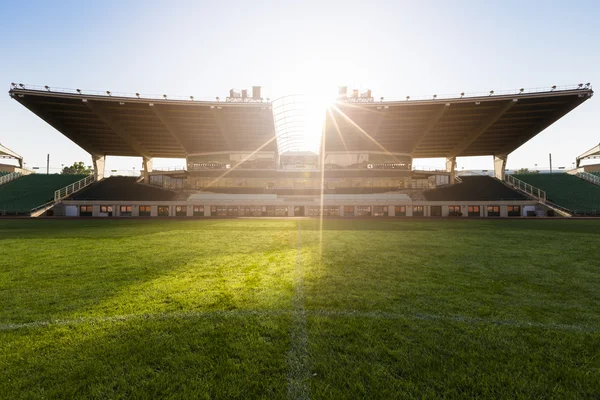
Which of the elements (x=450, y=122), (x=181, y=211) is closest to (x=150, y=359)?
(x=181, y=211)

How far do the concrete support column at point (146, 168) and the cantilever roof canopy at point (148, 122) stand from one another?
6.07ft

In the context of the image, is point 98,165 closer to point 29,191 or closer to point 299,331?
point 29,191

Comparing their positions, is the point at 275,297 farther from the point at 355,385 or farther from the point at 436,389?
the point at 436,389

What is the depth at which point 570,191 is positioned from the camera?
132ft

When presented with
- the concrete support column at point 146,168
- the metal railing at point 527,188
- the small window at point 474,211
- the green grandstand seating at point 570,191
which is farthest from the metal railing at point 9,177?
the green grandstand seating at point 570,191

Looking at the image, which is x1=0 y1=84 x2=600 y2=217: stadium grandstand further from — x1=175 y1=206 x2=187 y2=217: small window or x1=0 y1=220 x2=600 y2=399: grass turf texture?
x1=0 y1=220 x2=600 y2=399: grass turf texture

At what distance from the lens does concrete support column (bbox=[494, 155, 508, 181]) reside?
48000 mm

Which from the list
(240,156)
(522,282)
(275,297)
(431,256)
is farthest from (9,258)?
(240,156)

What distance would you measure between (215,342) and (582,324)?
5.25m

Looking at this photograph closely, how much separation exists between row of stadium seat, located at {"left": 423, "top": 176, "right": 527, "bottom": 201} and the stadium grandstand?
168 mm

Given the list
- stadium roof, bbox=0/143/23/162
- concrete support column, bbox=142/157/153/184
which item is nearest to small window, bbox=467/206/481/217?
concrete support column, bbox=142/157/153/184

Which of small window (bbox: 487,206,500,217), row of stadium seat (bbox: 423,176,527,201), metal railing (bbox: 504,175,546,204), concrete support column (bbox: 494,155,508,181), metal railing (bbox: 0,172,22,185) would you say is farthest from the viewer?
concrete support column (bbox: 494,155,508,181)

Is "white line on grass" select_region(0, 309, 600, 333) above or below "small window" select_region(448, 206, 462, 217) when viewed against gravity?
below

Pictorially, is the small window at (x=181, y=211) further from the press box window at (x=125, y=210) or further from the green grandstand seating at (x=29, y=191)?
the green grandstand seating at (x=29, y=191)
